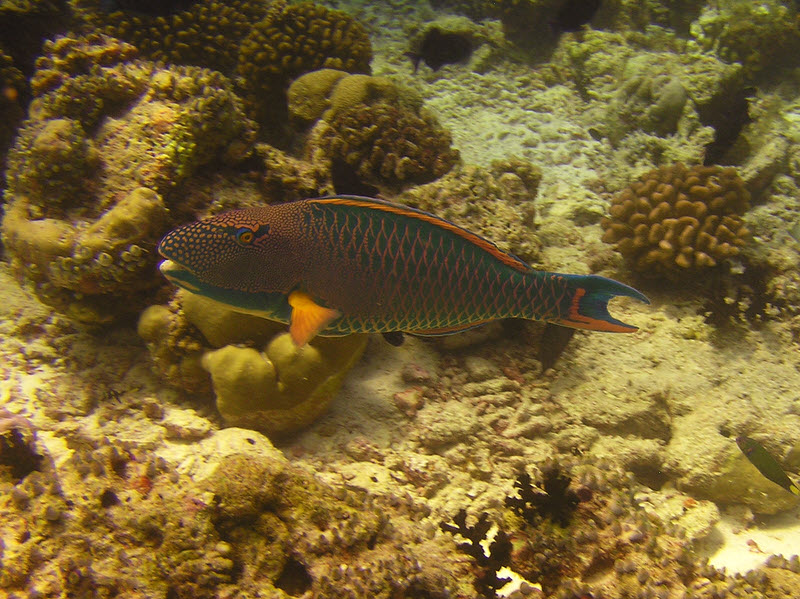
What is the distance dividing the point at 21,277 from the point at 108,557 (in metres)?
2.67

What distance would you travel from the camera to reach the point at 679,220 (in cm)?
504

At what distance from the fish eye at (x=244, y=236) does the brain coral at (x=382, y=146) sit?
2.14 metres

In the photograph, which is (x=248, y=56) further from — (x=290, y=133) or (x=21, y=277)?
(x=21, y=277)

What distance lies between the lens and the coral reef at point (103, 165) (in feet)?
10.6

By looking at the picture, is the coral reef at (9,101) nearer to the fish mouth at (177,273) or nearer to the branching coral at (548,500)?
the fish mouth at (177,273)

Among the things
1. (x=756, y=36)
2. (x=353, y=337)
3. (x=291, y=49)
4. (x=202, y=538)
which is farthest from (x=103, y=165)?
(x=756, y=36)

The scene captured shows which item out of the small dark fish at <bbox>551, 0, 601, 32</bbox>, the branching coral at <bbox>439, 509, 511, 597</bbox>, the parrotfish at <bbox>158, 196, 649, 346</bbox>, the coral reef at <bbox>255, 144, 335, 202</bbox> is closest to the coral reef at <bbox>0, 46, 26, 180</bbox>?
the coral reef at <bbox>255, 144, 335, 202</bbox>

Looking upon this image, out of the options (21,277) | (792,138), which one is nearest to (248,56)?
(21,277)

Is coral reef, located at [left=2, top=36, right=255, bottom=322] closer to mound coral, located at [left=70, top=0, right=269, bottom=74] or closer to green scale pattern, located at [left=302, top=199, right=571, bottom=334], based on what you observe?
green scale pattern, located at [left=302, top=199, right=571, bottom=334]

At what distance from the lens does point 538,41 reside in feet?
32.1

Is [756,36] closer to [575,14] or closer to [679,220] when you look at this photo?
[575,14]

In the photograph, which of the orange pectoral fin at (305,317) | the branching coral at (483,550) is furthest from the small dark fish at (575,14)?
the branching coral at (483,550)

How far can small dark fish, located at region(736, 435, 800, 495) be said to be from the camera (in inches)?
140

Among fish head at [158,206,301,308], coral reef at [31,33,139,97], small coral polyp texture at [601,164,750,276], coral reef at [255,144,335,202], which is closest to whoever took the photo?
fish head at [158,206,301,308]
